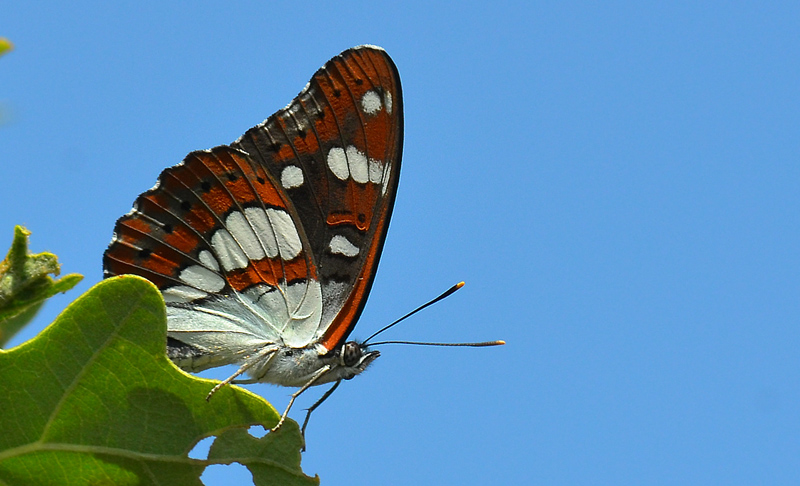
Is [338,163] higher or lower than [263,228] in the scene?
higher

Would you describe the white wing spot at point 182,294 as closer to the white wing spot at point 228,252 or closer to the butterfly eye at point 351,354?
the white wing spot at point 228,252

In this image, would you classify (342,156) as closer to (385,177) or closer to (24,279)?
(385,177)

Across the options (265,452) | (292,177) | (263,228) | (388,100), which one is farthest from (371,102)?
(265,452)

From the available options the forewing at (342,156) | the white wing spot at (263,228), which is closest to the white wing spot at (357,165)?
the forewing at (342,156)

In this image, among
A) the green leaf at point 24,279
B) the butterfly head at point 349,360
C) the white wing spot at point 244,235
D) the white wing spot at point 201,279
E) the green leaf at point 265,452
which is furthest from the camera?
the white wing spot at point 244,235

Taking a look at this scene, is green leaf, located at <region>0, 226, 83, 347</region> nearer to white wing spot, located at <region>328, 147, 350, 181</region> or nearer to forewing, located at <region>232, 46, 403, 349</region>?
forewing, located at <region>232, 46, 403, 349</region>

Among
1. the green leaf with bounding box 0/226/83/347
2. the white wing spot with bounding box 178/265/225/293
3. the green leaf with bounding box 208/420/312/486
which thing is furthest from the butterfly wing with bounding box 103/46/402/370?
the green leaf with bounding box 0/226/83/347

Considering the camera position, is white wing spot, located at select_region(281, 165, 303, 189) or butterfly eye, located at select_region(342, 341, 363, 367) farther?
white wing spot, located at select_region(281, 165, 303, 189)
